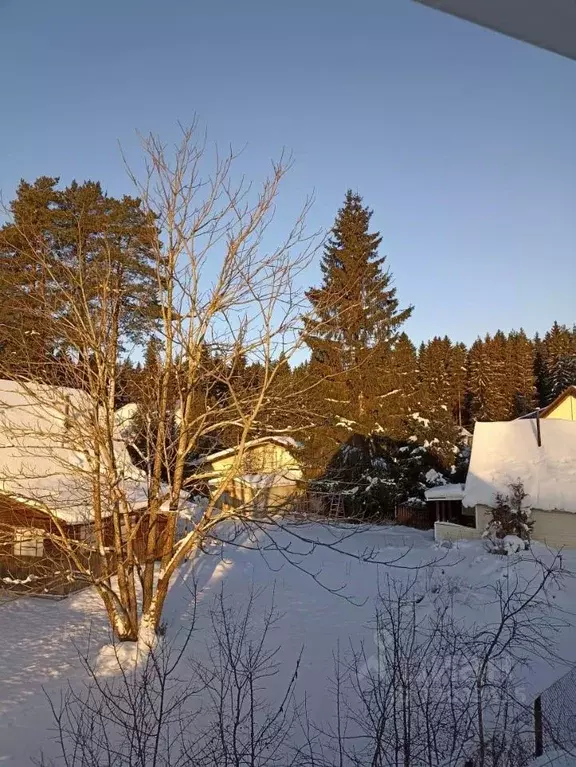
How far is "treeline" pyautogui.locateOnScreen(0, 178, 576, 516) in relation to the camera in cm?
1116

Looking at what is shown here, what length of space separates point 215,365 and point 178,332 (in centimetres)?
91

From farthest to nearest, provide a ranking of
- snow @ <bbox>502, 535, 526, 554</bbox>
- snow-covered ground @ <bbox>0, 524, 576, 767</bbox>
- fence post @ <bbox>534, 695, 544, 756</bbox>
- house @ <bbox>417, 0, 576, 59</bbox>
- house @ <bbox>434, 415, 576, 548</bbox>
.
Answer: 1. house @ <bbox>434, 415, 576, 548</bbox>
2. snow @ <bbox>502, 535, 526, 554</bbox>
3. snow-covered ground @ <bbox>0, 524, 576, 767</bbox>
4. fence post @ <bbox>534, 695, 544, 756</bbox>
5. house @ <bbox>417, 0, 576, 59</bbox>

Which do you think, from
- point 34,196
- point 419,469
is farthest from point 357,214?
point 34,196

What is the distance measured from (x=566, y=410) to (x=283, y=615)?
22632 millimetres

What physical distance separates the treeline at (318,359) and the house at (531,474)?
4108 mm

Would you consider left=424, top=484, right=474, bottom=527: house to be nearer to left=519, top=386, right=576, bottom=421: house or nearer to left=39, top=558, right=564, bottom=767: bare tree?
left=519, top=386, right=576, bottom=421: house

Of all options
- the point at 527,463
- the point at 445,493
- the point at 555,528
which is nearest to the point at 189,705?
the point at 555,528

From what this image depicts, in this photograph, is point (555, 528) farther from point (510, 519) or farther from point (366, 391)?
point (366, 391)

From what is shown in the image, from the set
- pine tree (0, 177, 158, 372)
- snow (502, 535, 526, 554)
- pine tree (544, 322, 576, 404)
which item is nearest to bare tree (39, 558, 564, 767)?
snow (502, 535, 526, 554)

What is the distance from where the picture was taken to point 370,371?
29406 mm

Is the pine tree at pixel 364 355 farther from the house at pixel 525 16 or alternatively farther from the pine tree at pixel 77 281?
the house at pixel 525 16

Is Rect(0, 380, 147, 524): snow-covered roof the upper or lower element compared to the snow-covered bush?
upper

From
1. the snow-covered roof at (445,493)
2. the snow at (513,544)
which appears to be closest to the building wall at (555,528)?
the snow at (513,544)

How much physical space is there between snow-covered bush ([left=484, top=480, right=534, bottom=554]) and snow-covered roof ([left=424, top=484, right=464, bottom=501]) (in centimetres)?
467
